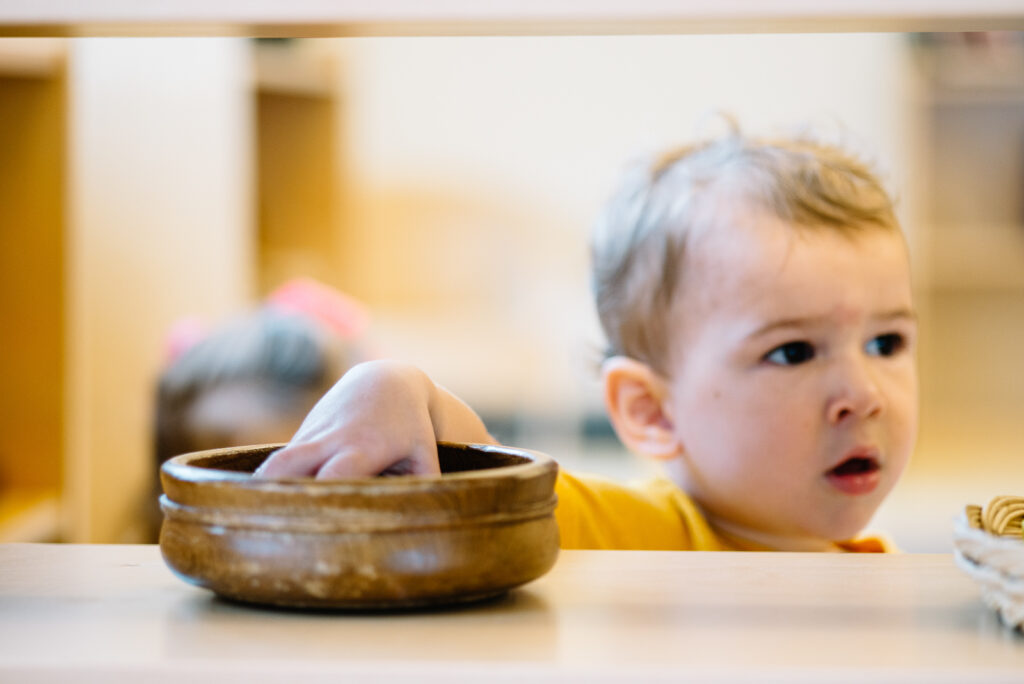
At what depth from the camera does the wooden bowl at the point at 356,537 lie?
0.41m

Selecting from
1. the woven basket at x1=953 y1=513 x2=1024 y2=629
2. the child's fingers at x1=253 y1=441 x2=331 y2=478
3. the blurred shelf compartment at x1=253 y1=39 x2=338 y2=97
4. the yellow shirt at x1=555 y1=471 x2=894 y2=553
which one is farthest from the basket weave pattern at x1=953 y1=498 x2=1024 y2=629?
the blurred shelf compartment at x1=253 y1=39 x2=338 y2=97

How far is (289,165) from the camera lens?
3.11m

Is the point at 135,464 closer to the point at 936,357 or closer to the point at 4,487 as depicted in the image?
the point at 4,487

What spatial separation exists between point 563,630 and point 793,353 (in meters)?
0.68

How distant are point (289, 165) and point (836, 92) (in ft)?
5.38

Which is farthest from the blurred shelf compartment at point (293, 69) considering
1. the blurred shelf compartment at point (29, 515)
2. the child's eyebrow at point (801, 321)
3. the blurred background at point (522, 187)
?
the child's eyebrow at point (801, 321)

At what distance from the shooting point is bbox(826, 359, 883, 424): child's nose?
0.98m

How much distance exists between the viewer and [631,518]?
1.00 m

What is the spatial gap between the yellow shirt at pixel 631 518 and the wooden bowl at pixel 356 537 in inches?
18.2

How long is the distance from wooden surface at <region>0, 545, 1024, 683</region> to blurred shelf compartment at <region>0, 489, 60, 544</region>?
131 centimetres

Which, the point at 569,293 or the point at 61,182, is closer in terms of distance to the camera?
the point at 61,182

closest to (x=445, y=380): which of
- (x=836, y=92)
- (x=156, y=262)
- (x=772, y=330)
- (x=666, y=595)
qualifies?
(x=156, y=262)

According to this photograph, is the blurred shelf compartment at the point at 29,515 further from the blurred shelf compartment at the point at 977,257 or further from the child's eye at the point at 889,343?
the blurred shelf compartment at the point at 977,257

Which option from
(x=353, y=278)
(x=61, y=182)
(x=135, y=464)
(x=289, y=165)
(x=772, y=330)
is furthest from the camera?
(x=353, y=278)
